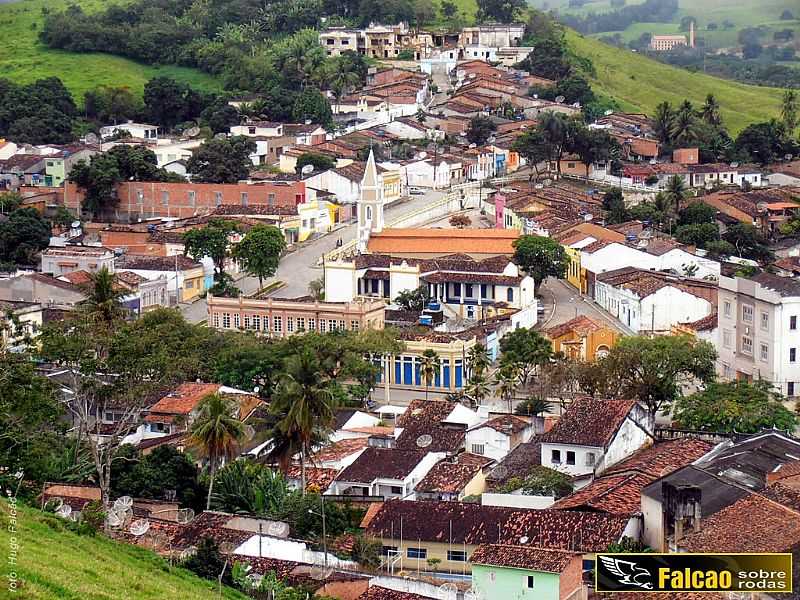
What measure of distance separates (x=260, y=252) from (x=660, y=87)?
36.1 meters

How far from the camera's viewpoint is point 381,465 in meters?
24.5

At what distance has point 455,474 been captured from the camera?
953 inches

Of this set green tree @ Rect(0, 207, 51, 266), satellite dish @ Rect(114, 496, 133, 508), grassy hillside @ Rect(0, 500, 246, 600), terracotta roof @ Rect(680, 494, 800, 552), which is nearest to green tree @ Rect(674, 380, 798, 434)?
terracotta roof @ Rect(680, 494, 800, 552)

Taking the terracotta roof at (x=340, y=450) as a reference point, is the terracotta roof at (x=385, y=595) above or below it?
above

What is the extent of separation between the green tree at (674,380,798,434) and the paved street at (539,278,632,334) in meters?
8.84

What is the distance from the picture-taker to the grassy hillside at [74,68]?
216ft

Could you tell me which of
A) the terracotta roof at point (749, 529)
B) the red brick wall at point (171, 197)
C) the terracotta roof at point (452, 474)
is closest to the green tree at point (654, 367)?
the terracotta roof at point (452, 474)

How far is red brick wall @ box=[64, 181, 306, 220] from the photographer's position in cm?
4825

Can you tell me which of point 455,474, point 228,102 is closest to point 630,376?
point 455,474

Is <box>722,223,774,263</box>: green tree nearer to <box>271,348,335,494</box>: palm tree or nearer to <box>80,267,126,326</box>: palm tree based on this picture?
<box>80,267,126,326</box>: palm tree

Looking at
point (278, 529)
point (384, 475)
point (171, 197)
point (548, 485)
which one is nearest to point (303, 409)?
point (384, 475)

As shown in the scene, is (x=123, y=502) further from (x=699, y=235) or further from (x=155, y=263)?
(x=699, y=235)

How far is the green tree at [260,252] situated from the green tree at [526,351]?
357 inches

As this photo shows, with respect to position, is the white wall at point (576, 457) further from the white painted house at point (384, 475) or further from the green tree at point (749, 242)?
the green tree at point (749, 242)
